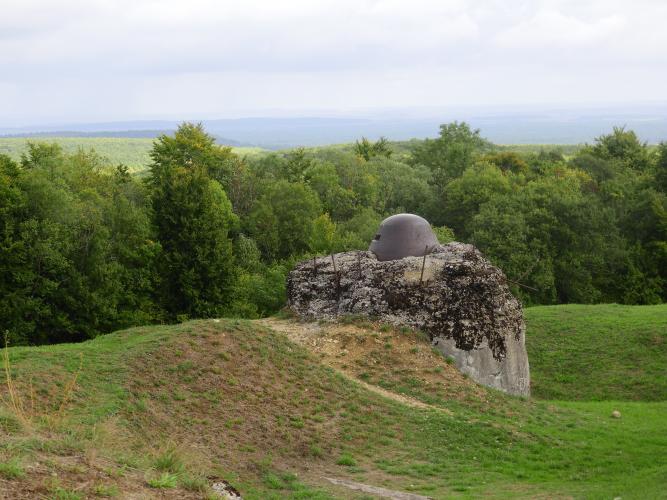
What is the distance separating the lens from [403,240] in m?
30.4

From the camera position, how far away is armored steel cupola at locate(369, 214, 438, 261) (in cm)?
3019

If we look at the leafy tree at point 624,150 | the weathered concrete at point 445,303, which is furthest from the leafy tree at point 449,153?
the weathered concrete at point 445,303

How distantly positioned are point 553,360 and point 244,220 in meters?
32.8

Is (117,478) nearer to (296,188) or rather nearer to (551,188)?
(296,188)

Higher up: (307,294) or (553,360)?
(307,294)

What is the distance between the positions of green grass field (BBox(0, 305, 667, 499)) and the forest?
14470 mm

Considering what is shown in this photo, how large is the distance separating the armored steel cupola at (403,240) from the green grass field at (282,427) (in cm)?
542

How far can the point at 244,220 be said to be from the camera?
197 feet

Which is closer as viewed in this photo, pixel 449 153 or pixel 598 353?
pixel 598 353

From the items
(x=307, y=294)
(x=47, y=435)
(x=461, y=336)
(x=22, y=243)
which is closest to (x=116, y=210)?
(x=22, y=243)

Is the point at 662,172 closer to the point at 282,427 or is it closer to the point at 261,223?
the point at 261,223

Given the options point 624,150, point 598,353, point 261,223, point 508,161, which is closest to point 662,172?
point 624,150

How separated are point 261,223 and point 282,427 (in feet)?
131

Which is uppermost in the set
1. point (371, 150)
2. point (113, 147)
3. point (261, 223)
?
point (113, 147)
